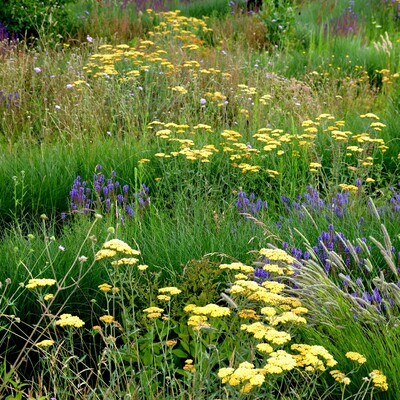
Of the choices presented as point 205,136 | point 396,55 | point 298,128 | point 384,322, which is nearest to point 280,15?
point 396,55

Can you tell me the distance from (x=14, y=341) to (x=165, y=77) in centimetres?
405

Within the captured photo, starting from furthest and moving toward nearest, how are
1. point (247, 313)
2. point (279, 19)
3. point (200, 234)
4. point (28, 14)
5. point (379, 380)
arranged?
point (279, 19) → point (28, 14) → point (200, 234) → point (247, 313) → point (379, 380)

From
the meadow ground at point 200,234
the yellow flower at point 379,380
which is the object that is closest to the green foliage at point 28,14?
the meadow ground at point 200,234

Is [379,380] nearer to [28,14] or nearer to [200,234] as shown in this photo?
[200,234]

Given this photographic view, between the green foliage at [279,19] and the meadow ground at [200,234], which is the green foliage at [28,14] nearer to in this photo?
the meadow ground at [200,234]

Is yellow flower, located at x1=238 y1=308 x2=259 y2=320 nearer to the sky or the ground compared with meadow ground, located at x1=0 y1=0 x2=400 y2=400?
nearer to the sky

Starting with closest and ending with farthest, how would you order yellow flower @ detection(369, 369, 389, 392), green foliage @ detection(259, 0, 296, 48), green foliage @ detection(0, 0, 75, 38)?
yellow flower @ detection(369, 369, 389, 392), green foliage @ detection(0, 0, 75, 38), green foliage @ detection(259, 0, 296, 48)

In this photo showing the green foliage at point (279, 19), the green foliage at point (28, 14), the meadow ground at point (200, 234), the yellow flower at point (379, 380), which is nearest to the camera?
the yellow flower at point (379, 380)

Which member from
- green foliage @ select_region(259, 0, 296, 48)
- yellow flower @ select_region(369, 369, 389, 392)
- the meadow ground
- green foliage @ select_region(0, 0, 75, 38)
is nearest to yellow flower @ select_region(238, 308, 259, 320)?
the meadow ground

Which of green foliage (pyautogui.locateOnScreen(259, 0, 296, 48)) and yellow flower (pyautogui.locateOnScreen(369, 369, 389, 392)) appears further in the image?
green foliage (pyautogui.locateOnScreen(259, 0, 296, 48))

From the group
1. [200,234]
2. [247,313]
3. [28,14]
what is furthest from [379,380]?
[28,14]

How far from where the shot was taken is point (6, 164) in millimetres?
4996

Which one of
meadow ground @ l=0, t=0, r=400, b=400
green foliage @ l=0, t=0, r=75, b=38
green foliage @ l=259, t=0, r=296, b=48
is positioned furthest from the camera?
green foliage @ l=259, t=0, r=296, b=48

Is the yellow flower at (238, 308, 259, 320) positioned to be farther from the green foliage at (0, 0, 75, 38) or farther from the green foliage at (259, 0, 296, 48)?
the green foliage at (259, 0, 296, 48)
